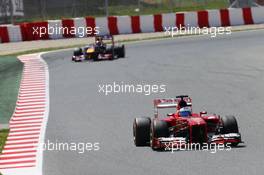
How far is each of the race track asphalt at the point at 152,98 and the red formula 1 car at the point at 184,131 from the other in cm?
19

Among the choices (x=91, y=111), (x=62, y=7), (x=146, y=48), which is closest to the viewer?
(x=91, y=111)

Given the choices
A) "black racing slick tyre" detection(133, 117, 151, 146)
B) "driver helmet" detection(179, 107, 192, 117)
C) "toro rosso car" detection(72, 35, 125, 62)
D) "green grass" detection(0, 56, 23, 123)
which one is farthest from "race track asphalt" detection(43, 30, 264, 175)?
"green grass" detection(0, 56, 23, 123)

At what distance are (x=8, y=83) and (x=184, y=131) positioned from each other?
1059 cm

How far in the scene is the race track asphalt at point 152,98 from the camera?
1075 centimetres

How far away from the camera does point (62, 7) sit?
137 feet

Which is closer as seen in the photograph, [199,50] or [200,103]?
[200,103]

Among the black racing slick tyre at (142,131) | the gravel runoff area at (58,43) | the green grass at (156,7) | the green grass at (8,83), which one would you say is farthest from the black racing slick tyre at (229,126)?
the green grass at (156,7)

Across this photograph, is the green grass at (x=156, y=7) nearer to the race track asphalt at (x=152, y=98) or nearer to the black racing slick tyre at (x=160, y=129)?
the race track asphalt at (x=152, y=98)

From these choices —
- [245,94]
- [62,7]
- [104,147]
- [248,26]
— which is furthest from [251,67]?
[62,7]

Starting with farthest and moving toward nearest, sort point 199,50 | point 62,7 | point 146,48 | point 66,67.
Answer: point 62,7 → point 146,48 → point 199,50 → point 66,67

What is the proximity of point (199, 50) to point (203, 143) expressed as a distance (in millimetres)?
17217

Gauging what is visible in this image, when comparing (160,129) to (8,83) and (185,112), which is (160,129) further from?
(8,83)

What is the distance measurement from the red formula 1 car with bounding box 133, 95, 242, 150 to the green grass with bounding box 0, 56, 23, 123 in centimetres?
451

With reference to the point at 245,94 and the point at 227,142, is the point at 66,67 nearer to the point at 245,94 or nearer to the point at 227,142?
the point at 245,94
